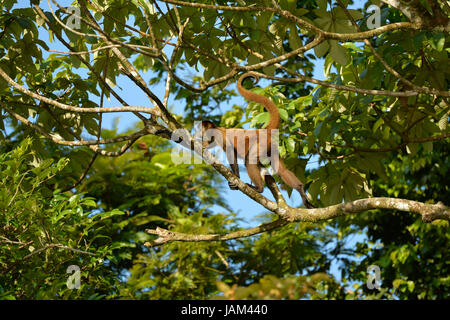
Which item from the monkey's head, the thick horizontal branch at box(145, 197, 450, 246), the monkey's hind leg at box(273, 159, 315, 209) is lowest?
the thick horizontal branch at box(145, 197, 450, 246)

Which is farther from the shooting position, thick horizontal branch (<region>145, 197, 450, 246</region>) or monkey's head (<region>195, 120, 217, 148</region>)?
monkey's head (<region>195, 120, 217, 148</region>)

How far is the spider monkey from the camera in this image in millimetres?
3281

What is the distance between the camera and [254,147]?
3.37 meters

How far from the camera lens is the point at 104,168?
7625mm

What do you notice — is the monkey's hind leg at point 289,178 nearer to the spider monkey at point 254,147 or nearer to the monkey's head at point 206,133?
the spider monkey at point 254,147

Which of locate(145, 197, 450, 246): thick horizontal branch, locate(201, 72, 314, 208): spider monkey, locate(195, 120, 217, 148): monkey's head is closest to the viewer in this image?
locate(145, 197, 450, 246): thick horizontal branch

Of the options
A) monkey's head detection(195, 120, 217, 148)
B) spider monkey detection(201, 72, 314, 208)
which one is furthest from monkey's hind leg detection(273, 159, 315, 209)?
monkey's head detection(195, 120, 217, 148)

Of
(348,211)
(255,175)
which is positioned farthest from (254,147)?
(348,211)

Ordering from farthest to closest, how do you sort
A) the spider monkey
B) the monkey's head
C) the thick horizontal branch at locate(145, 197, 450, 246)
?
the monkey's head
the spider monkey
the thick horizontal branch at locate(145, 197, 450, 246)

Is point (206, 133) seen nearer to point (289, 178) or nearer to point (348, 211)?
point (289, 178)

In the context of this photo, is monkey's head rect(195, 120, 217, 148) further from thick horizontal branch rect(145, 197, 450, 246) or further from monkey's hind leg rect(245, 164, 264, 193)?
thick horizontal branch rect(145, 197, 450, 246)

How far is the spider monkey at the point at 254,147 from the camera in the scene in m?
3.28
